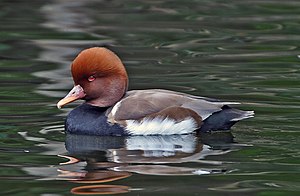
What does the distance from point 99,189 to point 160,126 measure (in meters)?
2.12

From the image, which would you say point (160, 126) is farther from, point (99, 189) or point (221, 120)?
point (99, 189)

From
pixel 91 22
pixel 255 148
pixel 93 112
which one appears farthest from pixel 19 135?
pixel 91 22

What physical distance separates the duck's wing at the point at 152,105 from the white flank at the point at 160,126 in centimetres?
6

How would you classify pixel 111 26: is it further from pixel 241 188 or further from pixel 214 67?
pixel 241 188

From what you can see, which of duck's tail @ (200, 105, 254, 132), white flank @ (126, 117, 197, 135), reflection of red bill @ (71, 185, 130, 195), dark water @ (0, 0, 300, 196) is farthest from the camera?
duck's tail @ (200, 105, 254, 132)

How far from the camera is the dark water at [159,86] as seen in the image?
26.1 ft

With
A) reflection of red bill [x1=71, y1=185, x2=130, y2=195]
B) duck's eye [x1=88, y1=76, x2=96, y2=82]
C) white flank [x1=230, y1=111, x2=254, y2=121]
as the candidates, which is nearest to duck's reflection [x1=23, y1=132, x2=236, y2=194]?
reflection of red bill [x1=71, y1=185, x2=130, y2=195]

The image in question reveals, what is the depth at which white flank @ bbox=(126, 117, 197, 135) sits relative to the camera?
376 inches

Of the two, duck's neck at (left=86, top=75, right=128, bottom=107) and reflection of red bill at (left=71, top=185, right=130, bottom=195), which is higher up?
duck's neck at (left=86, top=75, right=128, bottom=107)

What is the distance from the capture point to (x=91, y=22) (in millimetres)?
16797

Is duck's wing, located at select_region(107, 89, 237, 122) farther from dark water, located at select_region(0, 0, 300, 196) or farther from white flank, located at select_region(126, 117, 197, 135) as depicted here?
dark water, located at select_region(0, 0, 300, 196)

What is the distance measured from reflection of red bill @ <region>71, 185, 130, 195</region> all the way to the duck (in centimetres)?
195

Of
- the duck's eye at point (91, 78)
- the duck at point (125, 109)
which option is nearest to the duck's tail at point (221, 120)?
the duck at point (125, 109)

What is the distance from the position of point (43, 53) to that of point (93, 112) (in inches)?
183
